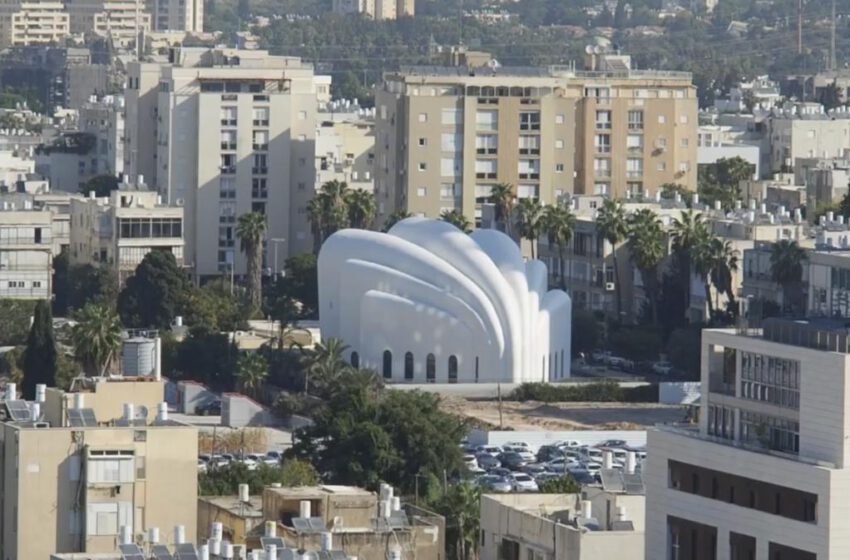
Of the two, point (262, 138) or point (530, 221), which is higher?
point (262, 138)

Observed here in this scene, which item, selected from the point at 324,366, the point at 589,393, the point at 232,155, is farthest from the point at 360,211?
the point at 324,366

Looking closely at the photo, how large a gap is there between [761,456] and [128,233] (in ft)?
263

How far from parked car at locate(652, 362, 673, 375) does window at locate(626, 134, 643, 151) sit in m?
29.5

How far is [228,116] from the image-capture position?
14088 cm

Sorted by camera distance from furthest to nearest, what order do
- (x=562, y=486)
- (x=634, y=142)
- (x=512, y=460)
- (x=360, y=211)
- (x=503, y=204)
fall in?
1. (x=634, y=142)
2. (x=360, y=211)
3. (x=503, y=204)
4. (x=512, y=460)
5. (x=562, y=486)

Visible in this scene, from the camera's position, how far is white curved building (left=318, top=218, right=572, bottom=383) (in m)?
111

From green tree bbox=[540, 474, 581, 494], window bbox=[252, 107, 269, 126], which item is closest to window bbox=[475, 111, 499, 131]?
window bbox=[252, 107, 269, 126]

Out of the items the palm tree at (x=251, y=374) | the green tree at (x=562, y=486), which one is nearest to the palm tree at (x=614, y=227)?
the palm tree at (x=251, y=374)

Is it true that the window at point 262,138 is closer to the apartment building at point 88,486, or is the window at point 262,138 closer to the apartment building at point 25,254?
the apartment building at point 25,254

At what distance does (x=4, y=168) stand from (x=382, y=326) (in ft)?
159

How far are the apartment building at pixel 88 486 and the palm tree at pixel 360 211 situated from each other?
256ft

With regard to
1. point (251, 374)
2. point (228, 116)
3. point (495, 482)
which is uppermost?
point (228, 116)

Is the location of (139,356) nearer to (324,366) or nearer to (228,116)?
(324,366)

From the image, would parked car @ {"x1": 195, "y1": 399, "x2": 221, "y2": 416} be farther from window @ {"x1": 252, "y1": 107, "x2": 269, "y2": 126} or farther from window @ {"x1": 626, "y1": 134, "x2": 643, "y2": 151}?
window @ {"x1": 626, "y1": 134, "x2": 643, "y2": 151}
